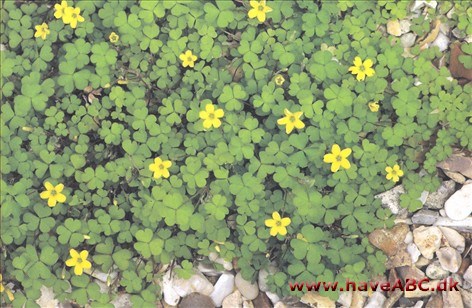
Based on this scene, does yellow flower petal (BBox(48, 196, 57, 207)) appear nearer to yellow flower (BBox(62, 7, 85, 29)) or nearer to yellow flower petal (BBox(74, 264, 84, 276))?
yellow flower petal (BBox(74, 264, 84, 276))

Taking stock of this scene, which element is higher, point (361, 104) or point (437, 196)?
point (361, 104)

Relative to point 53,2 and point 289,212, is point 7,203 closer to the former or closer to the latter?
point 53,2

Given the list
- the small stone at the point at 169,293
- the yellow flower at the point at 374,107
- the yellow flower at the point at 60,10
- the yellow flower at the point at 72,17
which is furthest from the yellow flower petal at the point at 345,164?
the yellow flower at the point at 60,10

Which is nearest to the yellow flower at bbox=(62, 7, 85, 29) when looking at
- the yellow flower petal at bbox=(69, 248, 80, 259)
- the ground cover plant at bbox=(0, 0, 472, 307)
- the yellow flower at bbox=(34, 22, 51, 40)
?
the ground cover plant at bbox=(0, 0, 472, 307)

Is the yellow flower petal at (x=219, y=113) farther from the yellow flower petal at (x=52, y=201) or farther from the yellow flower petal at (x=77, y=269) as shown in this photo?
the yellow flower petal at (x=77, y=269)

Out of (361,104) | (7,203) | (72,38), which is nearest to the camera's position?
(7,203)

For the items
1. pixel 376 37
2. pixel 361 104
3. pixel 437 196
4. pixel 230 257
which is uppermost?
pixel 376 37

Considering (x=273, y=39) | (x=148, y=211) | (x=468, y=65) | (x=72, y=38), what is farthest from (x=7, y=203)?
(x=468, y=65)
